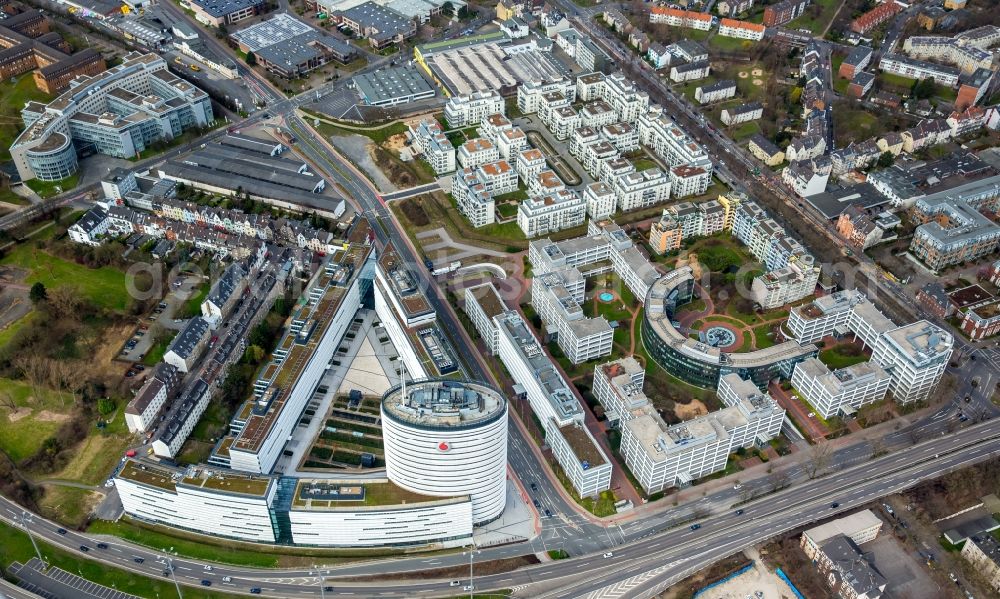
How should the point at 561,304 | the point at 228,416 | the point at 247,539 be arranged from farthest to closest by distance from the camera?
the point at 561,304 < the point at 228,416 < the point at 247,539

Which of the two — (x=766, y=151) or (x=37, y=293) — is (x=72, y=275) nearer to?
(x=37, y=293)

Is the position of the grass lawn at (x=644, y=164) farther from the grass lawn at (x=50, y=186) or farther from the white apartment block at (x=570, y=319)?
the grass lawn at (x=50, y=186)

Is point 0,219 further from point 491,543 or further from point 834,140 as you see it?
point 834,140

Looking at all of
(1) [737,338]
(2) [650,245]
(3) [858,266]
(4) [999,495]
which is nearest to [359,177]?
(2) [650,245]

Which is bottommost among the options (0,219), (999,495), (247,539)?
(999,495)

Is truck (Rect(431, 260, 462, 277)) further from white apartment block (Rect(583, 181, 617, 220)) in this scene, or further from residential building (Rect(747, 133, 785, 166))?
residential building (Rect(747, 133, 785, 166))

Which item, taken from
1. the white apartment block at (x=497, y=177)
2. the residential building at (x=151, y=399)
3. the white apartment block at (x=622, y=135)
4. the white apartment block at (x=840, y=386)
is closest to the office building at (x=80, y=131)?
the white apartment block at (x=497, y=177)

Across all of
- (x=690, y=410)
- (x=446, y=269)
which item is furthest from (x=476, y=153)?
(x=690, y=410)

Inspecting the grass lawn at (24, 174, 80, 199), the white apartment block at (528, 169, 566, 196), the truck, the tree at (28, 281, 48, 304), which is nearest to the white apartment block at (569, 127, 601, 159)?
the white apartment block at (528, 169, 566, 196)
